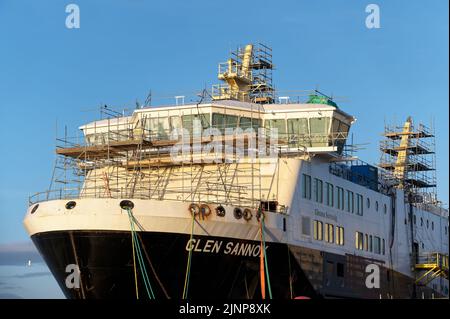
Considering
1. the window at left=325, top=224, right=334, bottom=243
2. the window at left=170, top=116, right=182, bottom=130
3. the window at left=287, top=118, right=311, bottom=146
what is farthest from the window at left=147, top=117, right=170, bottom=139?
the window at left=325, top=224, right=334, bottom=243

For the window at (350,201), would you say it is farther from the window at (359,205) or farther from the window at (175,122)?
the window at (175,122)

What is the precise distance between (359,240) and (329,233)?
3489 mm

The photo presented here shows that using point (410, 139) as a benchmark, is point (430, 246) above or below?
below

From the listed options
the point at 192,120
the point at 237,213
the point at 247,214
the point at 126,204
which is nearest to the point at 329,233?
the point at 247,214

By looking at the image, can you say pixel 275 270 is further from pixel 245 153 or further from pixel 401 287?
pixel 401 287

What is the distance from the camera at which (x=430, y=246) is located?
52188 millimetres

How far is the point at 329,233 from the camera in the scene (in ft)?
128

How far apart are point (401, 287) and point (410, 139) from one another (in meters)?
14.3

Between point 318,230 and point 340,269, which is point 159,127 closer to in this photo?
point 318,230

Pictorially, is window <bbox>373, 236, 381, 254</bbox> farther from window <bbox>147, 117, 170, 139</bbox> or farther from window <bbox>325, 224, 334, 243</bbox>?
window <bbox>147, 117, 170, 139</bbox>

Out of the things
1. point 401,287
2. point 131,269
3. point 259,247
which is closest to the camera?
point 131,269

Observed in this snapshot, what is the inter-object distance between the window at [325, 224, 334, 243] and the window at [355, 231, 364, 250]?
9.07ft
